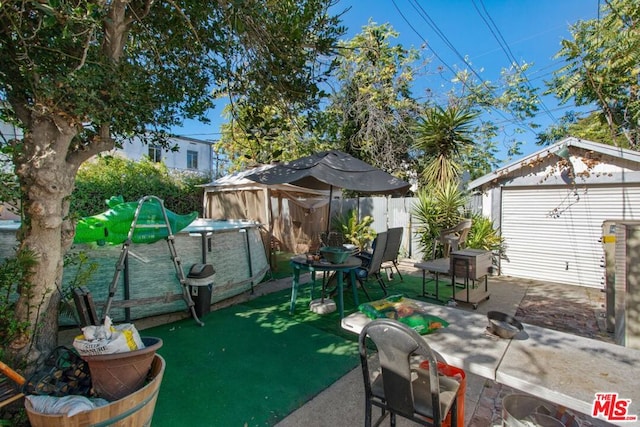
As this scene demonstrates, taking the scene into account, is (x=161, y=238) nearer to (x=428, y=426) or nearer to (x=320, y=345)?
(x=320, y=345)

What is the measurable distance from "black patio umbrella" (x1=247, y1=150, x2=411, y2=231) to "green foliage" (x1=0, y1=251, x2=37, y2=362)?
2651 mm

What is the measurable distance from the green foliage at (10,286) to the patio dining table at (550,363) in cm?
224

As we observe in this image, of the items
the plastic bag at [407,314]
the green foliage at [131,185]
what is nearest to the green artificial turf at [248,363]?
the plastic bag at [407,314]

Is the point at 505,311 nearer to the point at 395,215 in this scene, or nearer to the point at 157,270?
the point at 395,215

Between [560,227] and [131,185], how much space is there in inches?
444

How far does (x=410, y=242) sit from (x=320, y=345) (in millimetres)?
5979

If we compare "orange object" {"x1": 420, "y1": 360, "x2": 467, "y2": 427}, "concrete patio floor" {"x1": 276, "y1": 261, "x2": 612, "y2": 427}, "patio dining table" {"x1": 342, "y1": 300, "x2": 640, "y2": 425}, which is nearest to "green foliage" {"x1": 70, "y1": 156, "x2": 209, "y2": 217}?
"concrete patio floor" {"x1": 276, "y1": 261, "x2": 612, "y2": 427}

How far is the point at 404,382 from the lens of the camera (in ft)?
5.16

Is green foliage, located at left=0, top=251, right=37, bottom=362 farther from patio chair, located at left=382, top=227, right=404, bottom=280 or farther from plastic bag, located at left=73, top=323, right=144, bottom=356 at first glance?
patio chair, located at left=382, top=227, right=404, bottom=280

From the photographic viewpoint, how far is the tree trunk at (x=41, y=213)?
82.3 inches

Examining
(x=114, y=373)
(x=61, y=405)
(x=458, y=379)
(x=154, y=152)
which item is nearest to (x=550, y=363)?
(x=458, y=379)

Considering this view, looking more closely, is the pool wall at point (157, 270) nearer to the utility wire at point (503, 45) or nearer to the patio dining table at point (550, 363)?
the patio dining table at point (550, 363)

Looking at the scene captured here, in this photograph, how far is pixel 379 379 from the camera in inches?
77.5

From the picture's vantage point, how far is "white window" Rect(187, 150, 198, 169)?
63.2 ft
